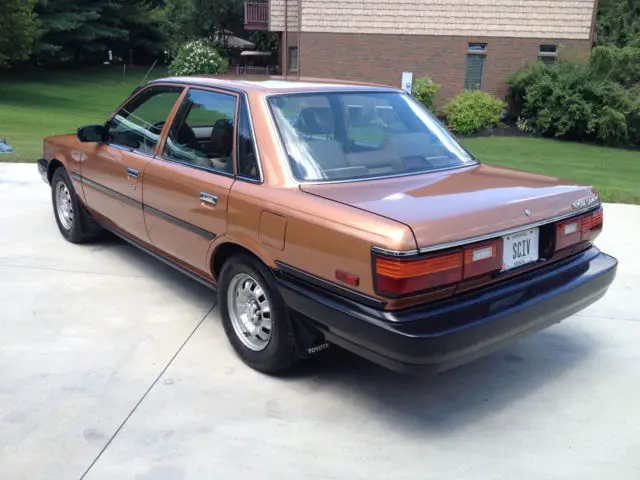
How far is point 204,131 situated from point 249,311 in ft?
4.59

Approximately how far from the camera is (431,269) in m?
2.73

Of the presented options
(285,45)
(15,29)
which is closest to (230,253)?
(285,45)

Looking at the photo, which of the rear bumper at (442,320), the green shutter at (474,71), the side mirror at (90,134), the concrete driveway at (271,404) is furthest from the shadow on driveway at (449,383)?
the green shutter at (474,71)

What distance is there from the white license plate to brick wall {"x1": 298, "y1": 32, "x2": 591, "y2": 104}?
19784mm

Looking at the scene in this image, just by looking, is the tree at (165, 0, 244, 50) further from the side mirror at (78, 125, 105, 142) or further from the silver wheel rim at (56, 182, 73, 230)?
the side mirror at (78, 125, 105, 142)

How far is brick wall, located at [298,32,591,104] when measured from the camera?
21969 millimetres

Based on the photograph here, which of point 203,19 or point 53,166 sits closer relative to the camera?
point 53,166

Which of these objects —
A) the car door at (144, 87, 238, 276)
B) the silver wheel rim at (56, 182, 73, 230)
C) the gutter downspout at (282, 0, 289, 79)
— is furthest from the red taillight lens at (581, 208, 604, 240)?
the gutter downspout at (282, 0, 289, 79)

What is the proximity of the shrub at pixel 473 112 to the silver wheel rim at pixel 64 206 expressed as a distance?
16470 millimetres

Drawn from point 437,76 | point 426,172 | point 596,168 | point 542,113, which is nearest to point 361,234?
point 426,172

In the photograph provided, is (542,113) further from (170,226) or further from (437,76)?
(170,226)

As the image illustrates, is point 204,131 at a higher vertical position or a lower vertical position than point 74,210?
higher

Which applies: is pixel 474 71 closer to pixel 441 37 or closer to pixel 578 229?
pixel 441 37

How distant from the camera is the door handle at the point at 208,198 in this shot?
11.7 ft
